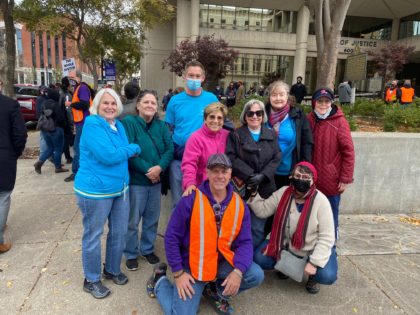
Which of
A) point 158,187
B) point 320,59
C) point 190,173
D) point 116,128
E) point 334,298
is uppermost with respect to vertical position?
point 320,59

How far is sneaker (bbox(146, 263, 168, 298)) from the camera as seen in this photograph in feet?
9.89

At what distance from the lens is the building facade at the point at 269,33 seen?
2772 centimetres

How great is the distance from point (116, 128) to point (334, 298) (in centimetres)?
256

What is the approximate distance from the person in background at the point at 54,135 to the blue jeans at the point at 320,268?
5.46 metres

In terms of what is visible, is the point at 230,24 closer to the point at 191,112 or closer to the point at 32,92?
the point at 32,92

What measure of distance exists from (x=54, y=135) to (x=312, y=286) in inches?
235

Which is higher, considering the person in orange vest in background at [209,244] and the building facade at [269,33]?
the building facade at [269,33]

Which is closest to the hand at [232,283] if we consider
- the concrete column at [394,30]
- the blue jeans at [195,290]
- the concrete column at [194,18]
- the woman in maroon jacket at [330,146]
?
the blue jeans at [195,290]

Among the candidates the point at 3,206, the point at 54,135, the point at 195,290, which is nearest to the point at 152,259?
the point at 195,290

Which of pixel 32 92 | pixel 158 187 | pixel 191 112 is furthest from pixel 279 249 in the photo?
pixel 32 92

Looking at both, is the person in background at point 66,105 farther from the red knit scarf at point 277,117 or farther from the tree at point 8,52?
the red knit scarf at point 277,117

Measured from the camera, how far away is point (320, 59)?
7.70 m

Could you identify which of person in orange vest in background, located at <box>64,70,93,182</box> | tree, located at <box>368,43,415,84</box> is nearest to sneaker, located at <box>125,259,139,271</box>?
person in orange vest in background, located at <box>64,70,93,182</box>

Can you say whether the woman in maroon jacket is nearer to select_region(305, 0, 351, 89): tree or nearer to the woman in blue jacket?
the woman in blue jacket
